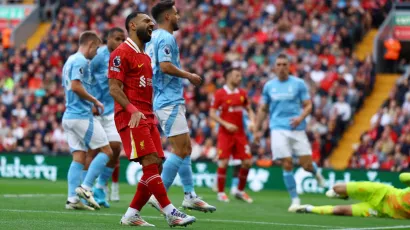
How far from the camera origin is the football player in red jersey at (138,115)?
36.5 ft

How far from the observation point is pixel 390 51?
29.2 m

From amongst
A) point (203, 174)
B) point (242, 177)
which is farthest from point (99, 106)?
point (203, 174)

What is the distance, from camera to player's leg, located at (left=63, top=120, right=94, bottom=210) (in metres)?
14.2

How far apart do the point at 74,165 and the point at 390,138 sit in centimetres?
1188

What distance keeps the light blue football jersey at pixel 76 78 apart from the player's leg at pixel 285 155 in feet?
11.8

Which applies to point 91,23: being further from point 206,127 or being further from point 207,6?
point 206,127

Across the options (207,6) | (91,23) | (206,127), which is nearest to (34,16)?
(91,23)

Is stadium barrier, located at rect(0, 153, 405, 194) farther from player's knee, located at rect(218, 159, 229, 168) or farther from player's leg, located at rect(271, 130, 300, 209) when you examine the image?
player's leg, located at rect(271, 130, 300, 209)

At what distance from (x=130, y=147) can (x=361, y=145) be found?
586 inches

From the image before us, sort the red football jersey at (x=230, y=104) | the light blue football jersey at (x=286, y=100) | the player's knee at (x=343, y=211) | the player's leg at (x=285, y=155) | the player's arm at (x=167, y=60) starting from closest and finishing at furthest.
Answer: the player's arm at (x=167, y=60), the player's knee at (x=343, y=211), the player's leg at (x=285, y=155), the light blue football jersey at (x=286, y=100), the red football jersey at (x=230, y=104)

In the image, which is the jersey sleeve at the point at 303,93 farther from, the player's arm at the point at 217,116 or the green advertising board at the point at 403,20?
the green advertising board at the point at 403,20

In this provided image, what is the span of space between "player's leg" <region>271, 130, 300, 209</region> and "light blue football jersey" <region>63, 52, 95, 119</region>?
141 inches

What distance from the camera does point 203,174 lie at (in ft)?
81.9

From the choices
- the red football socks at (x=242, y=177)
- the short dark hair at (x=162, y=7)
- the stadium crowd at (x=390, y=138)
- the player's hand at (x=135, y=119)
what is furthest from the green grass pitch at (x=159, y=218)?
the stadium crowd at (x=390, y=138)
